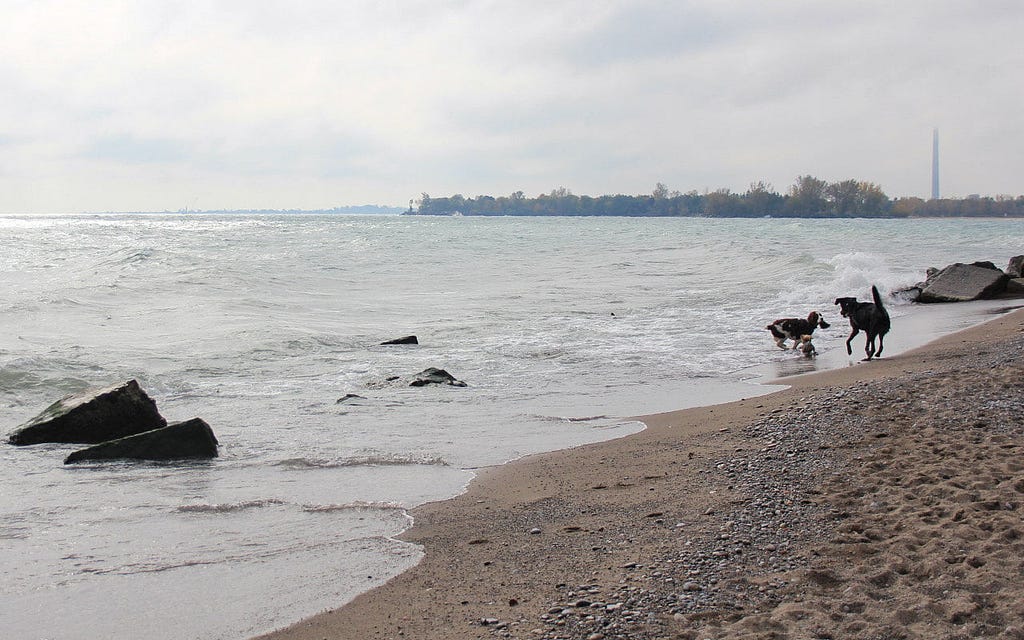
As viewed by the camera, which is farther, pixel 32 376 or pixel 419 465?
pixel 32 376

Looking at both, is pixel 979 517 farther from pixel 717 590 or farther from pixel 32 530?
pixel 32 530

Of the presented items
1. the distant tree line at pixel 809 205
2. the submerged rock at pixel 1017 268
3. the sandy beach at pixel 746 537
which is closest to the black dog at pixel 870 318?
the sandy beach at pixel 746 537

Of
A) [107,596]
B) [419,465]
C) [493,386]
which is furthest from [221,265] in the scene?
[107,596]

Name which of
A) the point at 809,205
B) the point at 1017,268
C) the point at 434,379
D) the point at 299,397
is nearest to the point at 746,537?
the point at 434,379

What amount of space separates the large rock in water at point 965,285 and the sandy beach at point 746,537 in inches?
462

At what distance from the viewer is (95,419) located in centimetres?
722

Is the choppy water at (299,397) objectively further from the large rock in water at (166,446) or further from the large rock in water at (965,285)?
the large rock in water at (965,285)

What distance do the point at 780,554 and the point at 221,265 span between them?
2661 cm

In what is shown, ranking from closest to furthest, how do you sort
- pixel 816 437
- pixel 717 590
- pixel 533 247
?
pixel 717 590
pixel 816 437
pixel 533 247

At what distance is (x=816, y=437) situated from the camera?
575 centimetres

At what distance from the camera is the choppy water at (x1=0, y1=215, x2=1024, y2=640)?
4.08m

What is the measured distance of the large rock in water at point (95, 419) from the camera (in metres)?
7.10

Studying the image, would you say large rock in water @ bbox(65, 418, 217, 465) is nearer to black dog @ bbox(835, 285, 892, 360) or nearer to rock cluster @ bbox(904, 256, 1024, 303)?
black dog @ bbox(835, 285, 892, 360)

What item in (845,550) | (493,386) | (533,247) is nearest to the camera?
(845,550)
